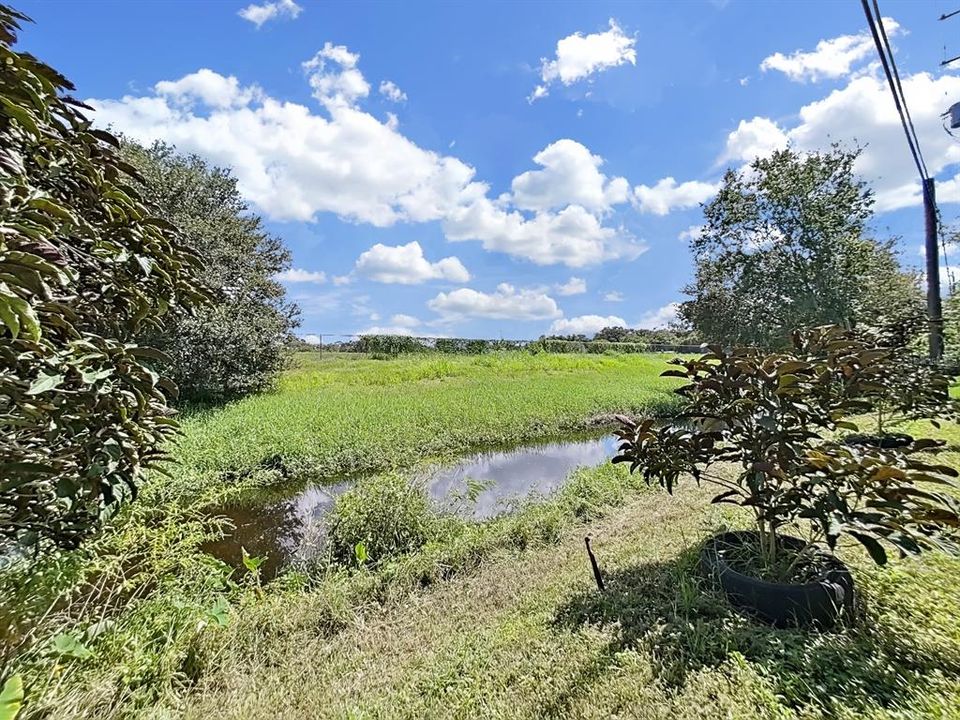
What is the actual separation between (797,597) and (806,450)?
560mm

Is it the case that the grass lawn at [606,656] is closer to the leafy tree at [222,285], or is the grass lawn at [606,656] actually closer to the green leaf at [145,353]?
the green leaf at [145,353]

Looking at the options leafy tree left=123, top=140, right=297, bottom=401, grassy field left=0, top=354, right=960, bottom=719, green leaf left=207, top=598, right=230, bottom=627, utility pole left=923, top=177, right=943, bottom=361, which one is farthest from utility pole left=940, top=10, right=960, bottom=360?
leafy tree left=123, top=140, right=297, bottom=401

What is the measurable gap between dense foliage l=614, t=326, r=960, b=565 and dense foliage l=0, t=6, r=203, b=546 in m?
1.85

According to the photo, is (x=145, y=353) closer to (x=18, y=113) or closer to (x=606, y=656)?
(x=18, y=113)

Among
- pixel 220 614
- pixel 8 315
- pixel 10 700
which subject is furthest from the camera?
pixel 220 614

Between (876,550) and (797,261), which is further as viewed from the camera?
(797,261)

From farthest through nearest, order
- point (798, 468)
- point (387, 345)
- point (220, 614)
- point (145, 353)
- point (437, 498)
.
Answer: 1. point (387, 345)
2. point (437, 498)
3. point (220, 614)
4. point (798, 468)
5. point (145, 353)

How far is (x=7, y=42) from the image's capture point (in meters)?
0.92

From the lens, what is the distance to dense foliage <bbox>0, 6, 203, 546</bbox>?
0.89 meters

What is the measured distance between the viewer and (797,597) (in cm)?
178

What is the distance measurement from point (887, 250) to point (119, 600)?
488 inches

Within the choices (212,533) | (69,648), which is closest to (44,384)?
(69,648)

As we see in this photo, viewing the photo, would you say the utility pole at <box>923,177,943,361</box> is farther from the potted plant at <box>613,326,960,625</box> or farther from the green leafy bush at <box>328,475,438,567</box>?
the green leafy bush at <box>328,475,438,567</box>

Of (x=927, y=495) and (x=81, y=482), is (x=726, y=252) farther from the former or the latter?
(x=81, y=482)
